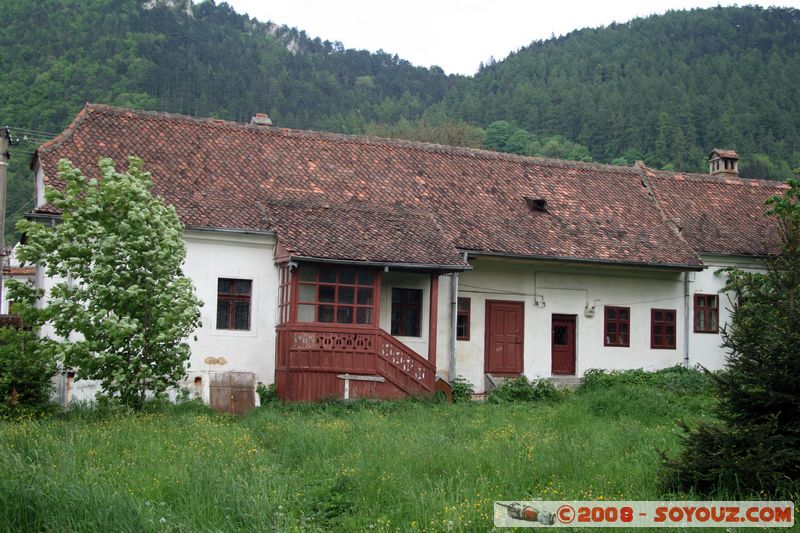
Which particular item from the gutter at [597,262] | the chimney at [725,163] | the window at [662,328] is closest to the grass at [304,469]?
the gutter at [597,262]

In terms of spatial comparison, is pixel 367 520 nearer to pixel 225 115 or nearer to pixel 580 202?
pixel 580 202

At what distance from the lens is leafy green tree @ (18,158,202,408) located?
1659cm

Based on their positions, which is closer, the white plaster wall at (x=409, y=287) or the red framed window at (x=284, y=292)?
the red framed window at (x=284, y=292)

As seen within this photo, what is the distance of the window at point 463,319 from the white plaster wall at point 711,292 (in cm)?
678

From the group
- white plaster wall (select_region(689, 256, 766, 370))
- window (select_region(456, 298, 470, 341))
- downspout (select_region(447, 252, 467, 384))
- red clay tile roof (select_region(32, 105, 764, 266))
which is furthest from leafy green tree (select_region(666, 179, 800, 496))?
white plaster wall (select_region(689, 256, 766, 370))

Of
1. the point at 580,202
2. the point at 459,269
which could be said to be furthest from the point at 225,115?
the point at 459,269

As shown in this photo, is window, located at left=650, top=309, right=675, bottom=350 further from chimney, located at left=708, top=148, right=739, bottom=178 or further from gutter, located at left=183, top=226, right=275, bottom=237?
gutter, located at left=183, top=226, right=275, bottom=237

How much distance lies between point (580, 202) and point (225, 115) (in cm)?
4189

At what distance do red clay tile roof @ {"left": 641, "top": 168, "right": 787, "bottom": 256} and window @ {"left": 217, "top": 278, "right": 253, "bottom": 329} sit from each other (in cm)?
1293

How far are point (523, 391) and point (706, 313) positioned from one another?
7.28 meters

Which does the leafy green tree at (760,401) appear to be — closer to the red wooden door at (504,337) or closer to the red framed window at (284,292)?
the red framed window at (284,292)

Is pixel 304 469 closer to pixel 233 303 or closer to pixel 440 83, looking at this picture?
pixel 233 303

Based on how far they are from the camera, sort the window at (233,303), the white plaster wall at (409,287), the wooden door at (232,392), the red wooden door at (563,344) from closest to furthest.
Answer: the wooden door at (232,392), the window at (233,303), the white plaster wall at (409,287), the red wooden door at (563,344)

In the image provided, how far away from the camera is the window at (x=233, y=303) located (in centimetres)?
2197
